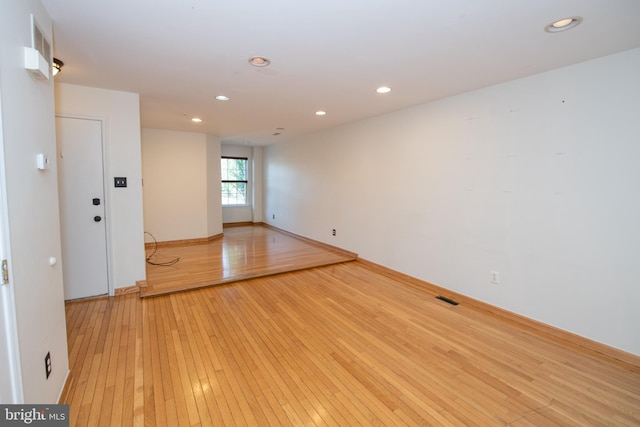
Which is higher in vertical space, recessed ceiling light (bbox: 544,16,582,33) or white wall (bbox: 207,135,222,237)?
recessed ceiling light (bbox: 544,16,582,33)

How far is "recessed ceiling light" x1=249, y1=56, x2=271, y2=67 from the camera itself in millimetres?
2471

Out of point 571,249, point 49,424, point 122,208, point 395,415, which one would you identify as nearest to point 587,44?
point 571,249

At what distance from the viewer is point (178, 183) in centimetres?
607

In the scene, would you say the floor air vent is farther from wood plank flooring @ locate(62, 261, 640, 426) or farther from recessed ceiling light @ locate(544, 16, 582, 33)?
recessed ceiling light @ locate(544, 16, 582, 33)

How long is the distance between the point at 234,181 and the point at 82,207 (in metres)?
5.25

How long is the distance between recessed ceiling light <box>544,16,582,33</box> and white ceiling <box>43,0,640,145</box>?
0.16 ft

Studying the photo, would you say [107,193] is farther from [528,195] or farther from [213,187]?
[528,195]

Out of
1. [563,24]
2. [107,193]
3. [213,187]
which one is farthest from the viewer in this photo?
[213,187]

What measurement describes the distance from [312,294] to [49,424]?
101 inches

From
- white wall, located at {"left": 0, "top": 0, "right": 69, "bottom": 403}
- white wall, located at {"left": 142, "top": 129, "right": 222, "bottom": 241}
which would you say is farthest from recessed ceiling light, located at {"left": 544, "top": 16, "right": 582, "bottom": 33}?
white wall, located at {"left": 142, "top": 129, "right": 222, "bottom": 241}

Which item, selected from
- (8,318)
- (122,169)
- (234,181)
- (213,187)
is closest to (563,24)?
(8,318)

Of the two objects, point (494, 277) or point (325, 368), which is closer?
point (325, 368)

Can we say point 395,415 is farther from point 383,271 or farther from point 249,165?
point 249,165

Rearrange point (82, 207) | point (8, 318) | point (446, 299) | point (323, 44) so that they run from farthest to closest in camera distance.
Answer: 1. point (446, 299)
2. point (82, 207)
3. point (323, 44)
4. point (8, 318)
